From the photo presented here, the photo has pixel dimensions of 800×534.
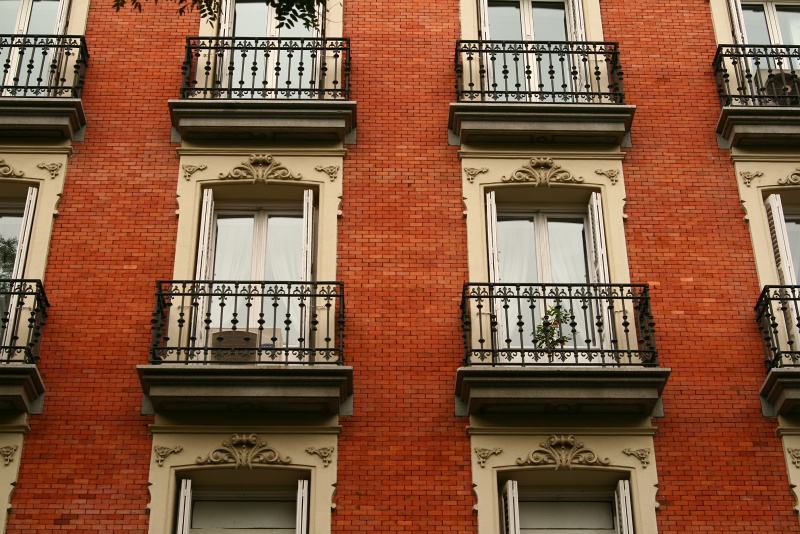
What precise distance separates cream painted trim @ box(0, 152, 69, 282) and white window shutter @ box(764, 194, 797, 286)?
30.3 feet

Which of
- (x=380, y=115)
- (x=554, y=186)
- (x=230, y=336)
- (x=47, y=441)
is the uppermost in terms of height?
(x=380, y=115)

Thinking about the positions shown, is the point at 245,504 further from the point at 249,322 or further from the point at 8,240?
the point at 8,240

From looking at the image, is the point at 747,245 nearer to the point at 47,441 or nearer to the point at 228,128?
the point at 228,128

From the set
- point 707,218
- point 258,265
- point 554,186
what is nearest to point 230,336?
point 258,265

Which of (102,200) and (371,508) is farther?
(102,200)

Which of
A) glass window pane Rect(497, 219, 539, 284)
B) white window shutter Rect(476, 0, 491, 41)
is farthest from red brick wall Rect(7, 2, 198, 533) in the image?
glass window pane Rect(497, 219, 539, 284)

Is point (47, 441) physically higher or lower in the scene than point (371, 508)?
higher

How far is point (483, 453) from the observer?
1239 cm

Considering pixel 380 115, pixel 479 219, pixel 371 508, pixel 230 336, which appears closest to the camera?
pixel 371 508

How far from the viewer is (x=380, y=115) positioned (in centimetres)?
1499

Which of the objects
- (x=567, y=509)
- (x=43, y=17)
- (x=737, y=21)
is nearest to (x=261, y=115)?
(x=43, y=17)

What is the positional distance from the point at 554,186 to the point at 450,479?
14.3ft

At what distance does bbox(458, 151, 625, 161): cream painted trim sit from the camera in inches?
574

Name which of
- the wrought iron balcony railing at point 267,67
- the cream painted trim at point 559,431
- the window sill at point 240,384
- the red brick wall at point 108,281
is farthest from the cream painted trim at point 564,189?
the red brick wall at point 108,281
